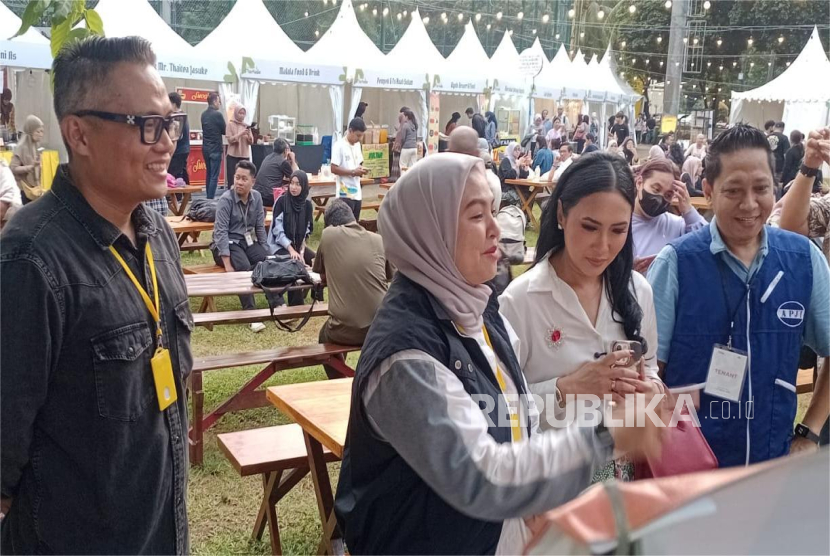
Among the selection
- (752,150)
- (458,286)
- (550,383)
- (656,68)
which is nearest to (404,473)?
(458,286)

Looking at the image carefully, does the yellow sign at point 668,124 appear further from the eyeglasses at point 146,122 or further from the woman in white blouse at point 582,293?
the eyeglasses at point 146,122

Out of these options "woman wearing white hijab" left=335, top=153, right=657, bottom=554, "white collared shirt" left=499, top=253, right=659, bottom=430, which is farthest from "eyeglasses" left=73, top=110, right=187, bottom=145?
"white collared shirt" left=499, top=253, right=659, bottom=430

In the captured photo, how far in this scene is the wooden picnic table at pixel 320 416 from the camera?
2854mm

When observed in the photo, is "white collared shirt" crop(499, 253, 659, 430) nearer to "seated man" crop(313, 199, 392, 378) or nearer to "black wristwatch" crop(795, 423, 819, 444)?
"black wristwatch" crop(795, 423, 819, 444)

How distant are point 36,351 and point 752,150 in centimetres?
207

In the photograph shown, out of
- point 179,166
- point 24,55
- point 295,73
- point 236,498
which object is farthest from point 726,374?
point 295,73

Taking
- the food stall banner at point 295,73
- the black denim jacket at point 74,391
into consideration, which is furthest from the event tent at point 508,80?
the black denim jacket at point 74,391

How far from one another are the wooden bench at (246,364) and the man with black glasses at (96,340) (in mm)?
2623

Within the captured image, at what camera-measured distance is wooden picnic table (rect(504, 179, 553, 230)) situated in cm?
1312

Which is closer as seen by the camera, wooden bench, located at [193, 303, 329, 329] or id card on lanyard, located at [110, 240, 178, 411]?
id card on lanyard, located at [110, 240, 178, 411]

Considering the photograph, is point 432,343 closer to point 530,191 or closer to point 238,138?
point 238,138

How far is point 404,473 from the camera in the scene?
1448 millimetres

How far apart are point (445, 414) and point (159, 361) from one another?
2.47 ft

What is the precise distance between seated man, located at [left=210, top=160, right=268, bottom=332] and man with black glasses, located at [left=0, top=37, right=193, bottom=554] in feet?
17.2
